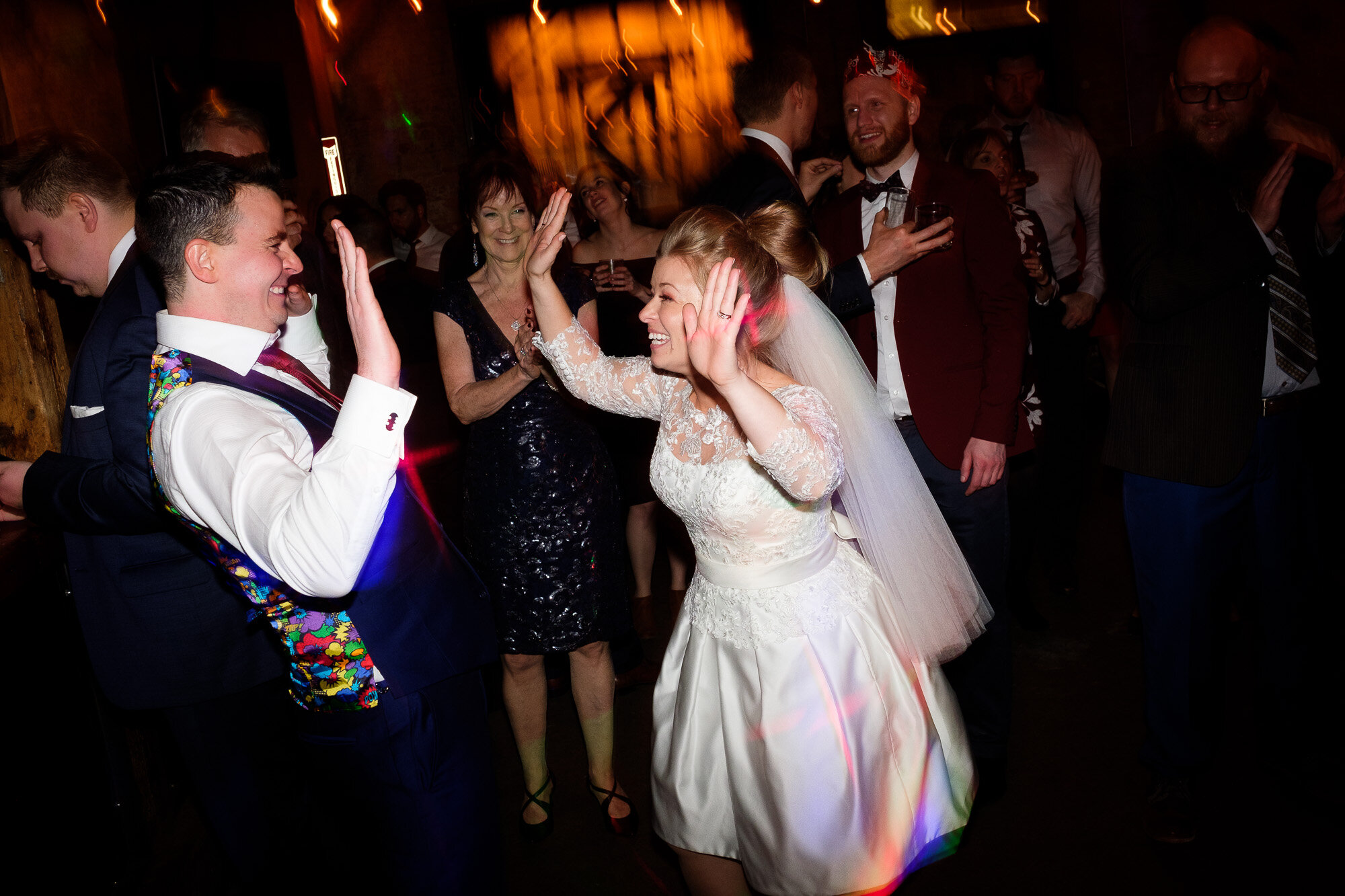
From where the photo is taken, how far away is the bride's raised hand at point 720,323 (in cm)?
146

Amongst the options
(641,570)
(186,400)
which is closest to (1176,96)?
(186,400)

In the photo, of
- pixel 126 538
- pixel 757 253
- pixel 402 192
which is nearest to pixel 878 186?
pixel 757 253

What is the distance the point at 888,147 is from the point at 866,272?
43 centimetres

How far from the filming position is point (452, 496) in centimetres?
383

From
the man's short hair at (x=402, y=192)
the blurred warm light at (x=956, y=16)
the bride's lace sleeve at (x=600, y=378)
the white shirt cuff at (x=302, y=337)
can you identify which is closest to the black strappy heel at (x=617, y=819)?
the bride's lace sleeve at (x=600, y=378)

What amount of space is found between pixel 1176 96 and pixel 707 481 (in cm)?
154

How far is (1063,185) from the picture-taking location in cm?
416

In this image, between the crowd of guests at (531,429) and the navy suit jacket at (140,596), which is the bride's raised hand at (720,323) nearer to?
the crowd of guests at (531,429)

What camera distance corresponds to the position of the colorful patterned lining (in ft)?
4.66

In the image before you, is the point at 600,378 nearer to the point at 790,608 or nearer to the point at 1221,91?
the point at 790,608

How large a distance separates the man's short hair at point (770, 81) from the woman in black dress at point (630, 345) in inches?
43.4

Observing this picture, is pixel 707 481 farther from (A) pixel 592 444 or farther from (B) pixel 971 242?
(B) pixel 971 242

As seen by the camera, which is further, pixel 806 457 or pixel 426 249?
pixel 426 249

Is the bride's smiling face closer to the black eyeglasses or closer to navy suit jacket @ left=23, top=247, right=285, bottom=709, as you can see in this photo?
navy suit jacket @ left=23, top=247, right=285, bottom=709
